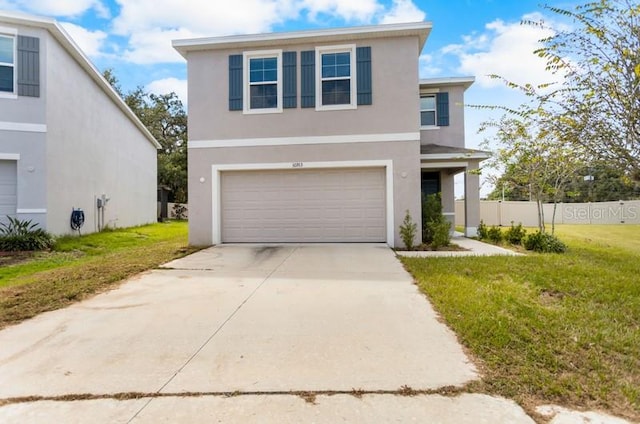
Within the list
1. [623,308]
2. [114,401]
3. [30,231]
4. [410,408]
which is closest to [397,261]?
[623,308]

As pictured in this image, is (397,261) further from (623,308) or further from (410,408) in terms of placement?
(410,408)

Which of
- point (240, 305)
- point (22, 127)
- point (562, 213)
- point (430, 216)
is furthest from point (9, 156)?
point (562, 213)

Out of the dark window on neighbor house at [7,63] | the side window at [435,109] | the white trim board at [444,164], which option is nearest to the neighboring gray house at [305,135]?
the white trim board at [444,164]

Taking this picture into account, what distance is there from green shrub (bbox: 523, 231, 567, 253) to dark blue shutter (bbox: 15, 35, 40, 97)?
1470 cm

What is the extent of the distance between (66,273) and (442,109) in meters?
12.3

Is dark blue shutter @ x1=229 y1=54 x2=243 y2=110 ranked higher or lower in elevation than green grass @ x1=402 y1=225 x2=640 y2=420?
higher

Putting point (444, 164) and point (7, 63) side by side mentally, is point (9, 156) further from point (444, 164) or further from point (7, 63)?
point (444, 164)

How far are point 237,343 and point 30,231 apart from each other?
10.1 meters

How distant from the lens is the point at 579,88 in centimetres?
454

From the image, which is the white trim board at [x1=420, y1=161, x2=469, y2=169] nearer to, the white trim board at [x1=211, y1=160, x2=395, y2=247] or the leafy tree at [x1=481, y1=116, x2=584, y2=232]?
the leafy tree at [x1=481, y1=116, x2=584, y2=232]

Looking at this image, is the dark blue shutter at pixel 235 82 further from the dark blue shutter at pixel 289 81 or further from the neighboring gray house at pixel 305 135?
the dark blue shutter at pixel 289 81

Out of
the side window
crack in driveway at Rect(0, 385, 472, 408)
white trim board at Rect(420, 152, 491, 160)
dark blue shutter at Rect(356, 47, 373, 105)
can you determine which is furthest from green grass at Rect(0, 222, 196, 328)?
the side window

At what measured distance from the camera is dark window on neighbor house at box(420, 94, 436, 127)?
12.9m

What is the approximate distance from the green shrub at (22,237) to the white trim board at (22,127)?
257cm
